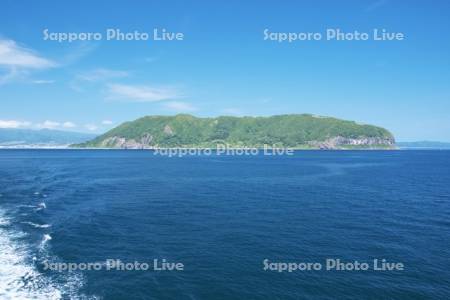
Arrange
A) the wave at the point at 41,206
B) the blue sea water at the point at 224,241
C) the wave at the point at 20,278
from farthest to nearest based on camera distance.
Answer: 1. the wave at the point at 41,206
2. the blue sea water at the point at 224,241
3. the wave at the point at 20,278

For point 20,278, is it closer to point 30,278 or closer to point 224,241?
point 30,278

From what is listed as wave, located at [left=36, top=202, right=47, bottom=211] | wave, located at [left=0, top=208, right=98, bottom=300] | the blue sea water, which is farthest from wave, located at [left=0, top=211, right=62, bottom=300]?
wave, located at [left=36, top=202, right=47, bottom=211]

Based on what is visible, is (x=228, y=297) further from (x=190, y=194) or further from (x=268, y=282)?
(x=190, y=194)

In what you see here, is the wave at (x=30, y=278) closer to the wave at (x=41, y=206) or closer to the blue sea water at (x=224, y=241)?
the blue sea water at (x=224, y=241)

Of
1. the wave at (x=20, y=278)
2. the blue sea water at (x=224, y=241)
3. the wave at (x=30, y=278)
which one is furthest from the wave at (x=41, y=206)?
the wave at (x=20, y=278)

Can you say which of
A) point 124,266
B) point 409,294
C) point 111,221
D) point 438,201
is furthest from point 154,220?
point 438,201

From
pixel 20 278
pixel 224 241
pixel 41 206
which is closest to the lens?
pixel 20 278

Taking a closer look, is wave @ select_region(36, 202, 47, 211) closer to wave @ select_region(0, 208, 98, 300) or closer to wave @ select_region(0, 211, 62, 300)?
wave @ select_region(0, 208, 98, 300)

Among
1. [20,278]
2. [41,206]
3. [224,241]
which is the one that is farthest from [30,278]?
[41,206]
